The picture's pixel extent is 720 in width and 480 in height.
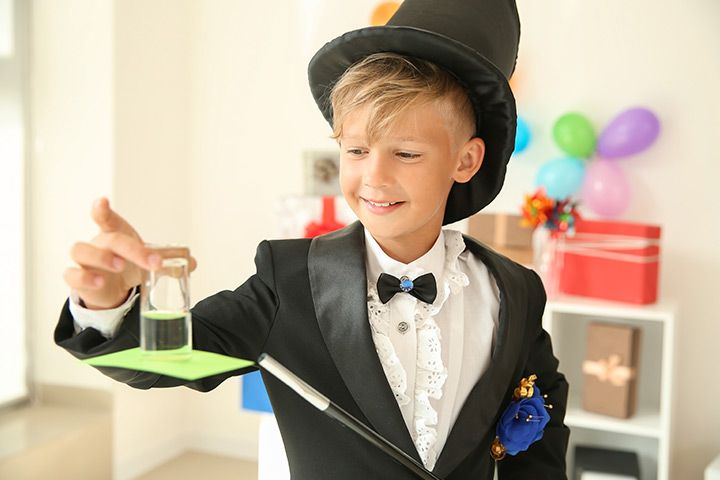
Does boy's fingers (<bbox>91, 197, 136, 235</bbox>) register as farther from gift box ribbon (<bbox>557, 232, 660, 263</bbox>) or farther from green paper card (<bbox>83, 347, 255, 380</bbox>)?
gift box ribbon (<bbox>557, 232, 660, 263</bbox>)

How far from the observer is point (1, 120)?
12.1ft

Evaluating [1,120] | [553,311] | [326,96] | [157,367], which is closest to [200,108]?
[1,120]

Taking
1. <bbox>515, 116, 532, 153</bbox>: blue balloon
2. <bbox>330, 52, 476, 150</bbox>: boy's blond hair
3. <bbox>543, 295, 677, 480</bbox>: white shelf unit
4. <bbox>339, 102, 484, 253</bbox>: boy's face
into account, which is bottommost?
<bbox>543, 295, 677, 480</bbox>: white shelf unit

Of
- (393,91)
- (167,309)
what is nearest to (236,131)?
(393,91)

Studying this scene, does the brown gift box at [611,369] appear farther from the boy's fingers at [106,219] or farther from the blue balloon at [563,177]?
the boy's fingers at [106,219]

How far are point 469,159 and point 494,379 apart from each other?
15.4 inches

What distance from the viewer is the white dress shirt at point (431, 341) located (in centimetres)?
132

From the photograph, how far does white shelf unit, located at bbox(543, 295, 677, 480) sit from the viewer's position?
9.79 ft

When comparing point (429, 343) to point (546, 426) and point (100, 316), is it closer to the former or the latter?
point (546, 426)

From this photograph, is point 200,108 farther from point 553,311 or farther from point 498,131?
point 498,131

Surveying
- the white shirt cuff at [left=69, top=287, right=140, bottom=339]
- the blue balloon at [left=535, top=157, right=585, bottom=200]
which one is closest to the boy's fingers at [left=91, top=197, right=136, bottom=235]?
the white shirt cuff at [left=69, top=287, right=140, bottom=339]

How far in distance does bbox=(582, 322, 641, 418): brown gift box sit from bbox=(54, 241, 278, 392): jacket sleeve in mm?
2173

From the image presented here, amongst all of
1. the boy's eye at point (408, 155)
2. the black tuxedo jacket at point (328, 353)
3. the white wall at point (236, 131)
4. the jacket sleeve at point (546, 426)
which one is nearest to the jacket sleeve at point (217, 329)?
the black tuxedo jacket at point (328, 353)

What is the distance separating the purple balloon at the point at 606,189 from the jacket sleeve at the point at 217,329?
7.78 ft
